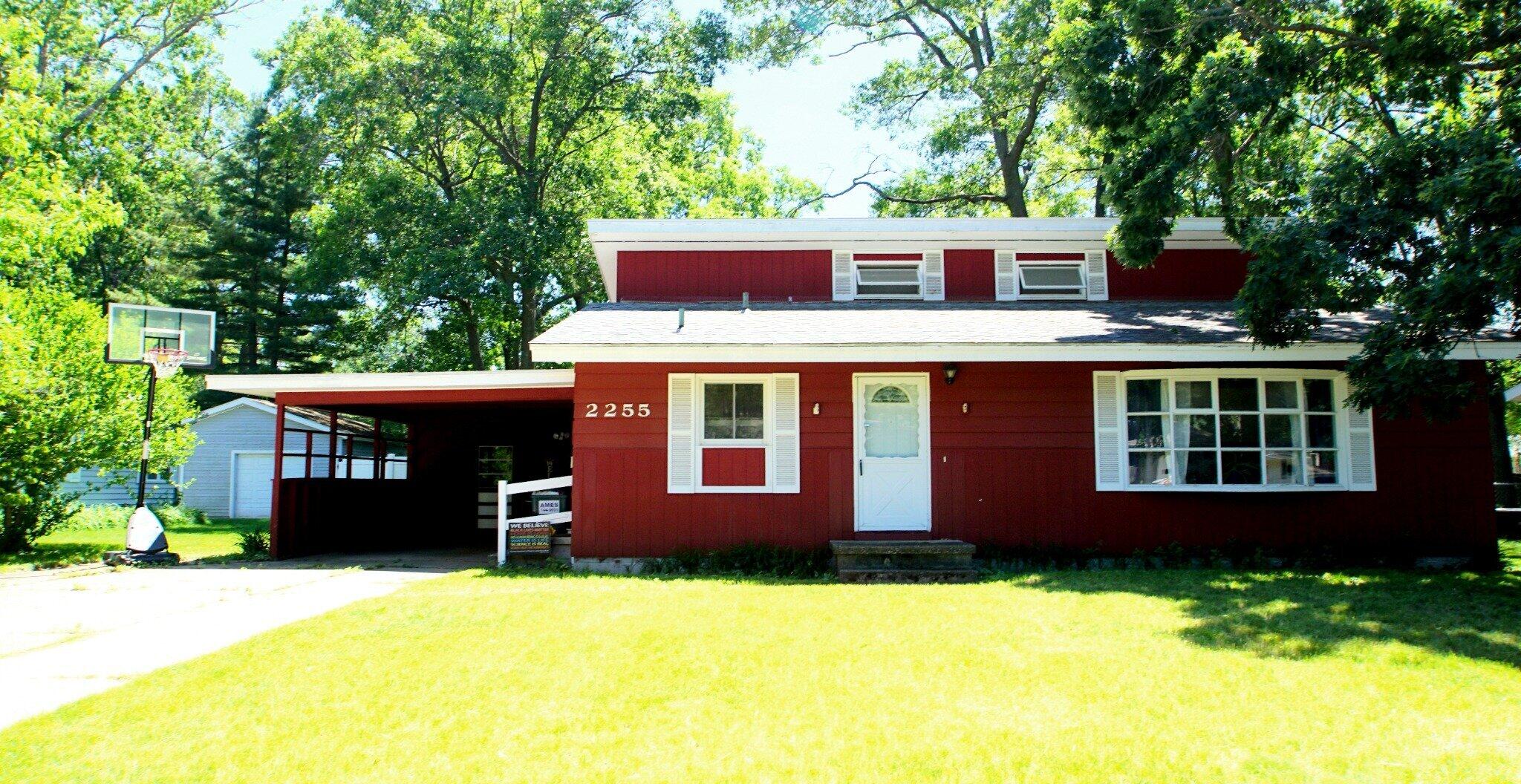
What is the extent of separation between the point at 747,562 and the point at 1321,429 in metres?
6.54

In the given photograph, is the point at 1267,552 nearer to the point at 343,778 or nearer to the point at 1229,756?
the point at 1229,756

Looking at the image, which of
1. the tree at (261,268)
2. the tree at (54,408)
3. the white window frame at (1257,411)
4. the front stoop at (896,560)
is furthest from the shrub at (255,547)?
the tree at (261,268)

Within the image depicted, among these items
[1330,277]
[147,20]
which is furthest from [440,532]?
[147,20]

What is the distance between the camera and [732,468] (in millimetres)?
11000

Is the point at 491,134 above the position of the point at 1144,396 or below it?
above

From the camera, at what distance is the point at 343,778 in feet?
12.9

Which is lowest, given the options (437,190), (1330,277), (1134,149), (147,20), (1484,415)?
(1484,415)

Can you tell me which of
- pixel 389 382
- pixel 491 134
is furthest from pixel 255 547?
pixel 491 134

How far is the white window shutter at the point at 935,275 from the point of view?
44.8 ft

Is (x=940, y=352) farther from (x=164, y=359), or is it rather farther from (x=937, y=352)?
(x=164, y=359)

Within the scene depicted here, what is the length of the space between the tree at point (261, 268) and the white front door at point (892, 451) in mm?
24683

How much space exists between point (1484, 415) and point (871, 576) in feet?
23.9

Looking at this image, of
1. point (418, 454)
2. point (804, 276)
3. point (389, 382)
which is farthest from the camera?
point (418, 454)

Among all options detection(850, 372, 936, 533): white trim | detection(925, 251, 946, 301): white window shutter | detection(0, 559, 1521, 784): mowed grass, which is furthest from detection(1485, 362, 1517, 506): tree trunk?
detection(0, 559, 1521, 784): mowed grass
